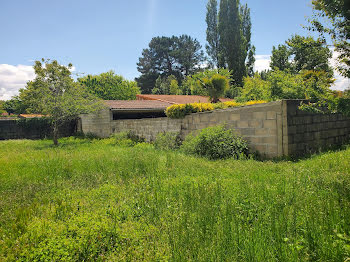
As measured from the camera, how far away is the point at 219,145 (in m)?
7.91

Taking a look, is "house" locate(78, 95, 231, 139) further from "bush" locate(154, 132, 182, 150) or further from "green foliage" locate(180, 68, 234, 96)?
"green foliage" locate(180, 68, 234, 96)

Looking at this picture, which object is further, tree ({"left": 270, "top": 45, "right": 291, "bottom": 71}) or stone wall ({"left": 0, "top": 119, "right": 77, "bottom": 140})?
tree ({"left": 270, "top": 45, "right": 291, "bottom": 71})

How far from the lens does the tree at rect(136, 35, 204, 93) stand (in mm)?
44594

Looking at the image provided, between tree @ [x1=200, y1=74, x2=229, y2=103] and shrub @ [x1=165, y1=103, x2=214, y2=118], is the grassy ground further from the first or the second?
tree @ [x1=200, y1=74, x2=229, y2=103]

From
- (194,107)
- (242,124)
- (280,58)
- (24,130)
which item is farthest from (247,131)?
(280,58)

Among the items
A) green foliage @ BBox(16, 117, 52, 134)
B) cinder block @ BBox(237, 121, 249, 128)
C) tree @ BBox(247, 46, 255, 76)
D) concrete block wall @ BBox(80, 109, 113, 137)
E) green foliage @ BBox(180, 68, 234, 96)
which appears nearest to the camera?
cinder block @ BBox(237, 121, 249, 128)

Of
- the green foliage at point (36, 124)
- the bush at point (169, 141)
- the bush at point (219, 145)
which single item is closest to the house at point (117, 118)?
the bush at point (169, 141)

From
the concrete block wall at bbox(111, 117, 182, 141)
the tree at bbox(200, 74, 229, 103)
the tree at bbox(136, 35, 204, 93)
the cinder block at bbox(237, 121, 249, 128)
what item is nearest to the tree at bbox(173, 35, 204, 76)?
the tree at bbox(136, 35, 204, 93)

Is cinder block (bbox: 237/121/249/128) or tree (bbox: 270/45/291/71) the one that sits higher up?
tree (bbox: 270/45/291/71)

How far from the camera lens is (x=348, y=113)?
418cm

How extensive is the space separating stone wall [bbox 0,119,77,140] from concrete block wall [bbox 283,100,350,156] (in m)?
19.8

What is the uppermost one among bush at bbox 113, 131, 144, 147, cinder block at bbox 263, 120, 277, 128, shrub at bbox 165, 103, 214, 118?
shrub at bbox 165, 103, 214, 118

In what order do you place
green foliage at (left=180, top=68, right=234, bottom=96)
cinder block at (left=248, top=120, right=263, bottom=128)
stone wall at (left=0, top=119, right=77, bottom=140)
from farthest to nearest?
A: green foliage at (left=180, top=68, right=234, bottom=96) → stone wall at (left=0, top=119, right=77, bottom=140) → cinder block at (left=248, top=120, right=263, bottom=128)

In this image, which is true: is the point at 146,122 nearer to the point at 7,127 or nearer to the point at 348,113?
the point at 348,113
